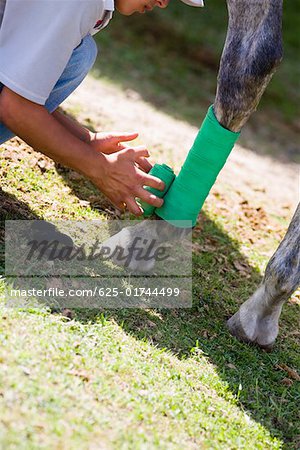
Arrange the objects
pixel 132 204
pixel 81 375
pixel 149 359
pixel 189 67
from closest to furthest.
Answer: pixel 81 375
pixel 149 359
pixel 132 204
pixel 189 67

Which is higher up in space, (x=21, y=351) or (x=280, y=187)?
(x=21, y=351)

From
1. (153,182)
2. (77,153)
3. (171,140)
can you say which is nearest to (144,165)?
(153,182)

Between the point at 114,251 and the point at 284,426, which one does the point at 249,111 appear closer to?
the point at 114,251

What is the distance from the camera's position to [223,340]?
306 cm

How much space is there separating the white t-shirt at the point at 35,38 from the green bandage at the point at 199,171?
683 mm

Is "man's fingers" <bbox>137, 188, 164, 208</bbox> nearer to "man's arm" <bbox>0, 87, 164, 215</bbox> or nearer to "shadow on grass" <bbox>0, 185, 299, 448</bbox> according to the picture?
"man's arm" <bbox>0, 87, 164, 215</bbox>

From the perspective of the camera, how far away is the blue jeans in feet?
10.2

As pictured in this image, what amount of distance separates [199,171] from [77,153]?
530mm

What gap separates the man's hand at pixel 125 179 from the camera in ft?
9.52

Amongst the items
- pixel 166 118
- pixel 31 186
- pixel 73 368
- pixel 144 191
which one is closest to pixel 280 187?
pixel 166 118

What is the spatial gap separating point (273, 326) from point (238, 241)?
127 centimetres

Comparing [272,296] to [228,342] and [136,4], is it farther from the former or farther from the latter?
[136,4]

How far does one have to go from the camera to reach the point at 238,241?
4.26 metres

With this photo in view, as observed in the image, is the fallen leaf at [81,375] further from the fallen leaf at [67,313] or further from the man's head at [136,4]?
the man's head at [136,4]
